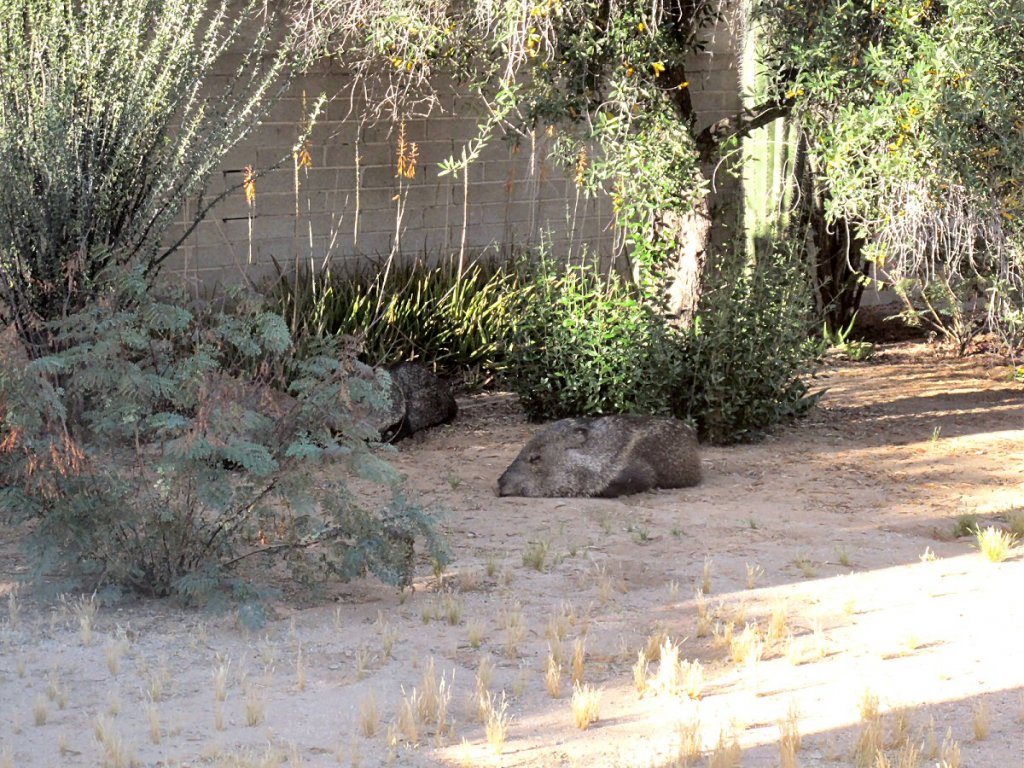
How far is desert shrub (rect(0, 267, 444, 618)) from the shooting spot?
16.2 ft

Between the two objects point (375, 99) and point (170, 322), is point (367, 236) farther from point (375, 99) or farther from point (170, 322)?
point (170, 322)

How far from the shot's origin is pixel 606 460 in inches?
274

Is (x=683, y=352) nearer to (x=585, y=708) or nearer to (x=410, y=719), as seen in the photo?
(x=585, y=708)

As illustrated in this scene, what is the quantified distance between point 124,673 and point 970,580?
10.6 ft

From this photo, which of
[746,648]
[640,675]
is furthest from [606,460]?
[640,675]

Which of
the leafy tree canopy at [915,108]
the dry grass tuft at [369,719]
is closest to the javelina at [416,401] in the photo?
the leafy tree canopy at [915,108]

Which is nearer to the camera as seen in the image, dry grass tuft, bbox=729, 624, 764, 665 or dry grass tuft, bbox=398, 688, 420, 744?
dry grass tuft, bbox=398, 688, 420, 744

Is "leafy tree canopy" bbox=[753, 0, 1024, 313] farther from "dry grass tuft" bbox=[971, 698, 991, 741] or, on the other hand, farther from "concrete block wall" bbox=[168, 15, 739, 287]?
"dry grass tuft" bbox=[971, 698, 991, 741]

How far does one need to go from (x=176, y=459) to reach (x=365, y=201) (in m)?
5.18

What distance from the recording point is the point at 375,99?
978 centimetres

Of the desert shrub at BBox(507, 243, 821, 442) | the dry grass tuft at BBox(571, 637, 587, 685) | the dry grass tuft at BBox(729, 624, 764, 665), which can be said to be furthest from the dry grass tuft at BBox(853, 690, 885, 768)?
the desert shrub at BBox(507, 243, 821, 442)

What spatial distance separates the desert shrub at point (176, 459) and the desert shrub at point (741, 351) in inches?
119

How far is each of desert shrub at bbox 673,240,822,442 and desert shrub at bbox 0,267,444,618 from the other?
119 inches

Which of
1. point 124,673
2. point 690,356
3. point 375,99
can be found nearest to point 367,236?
point 375,99
